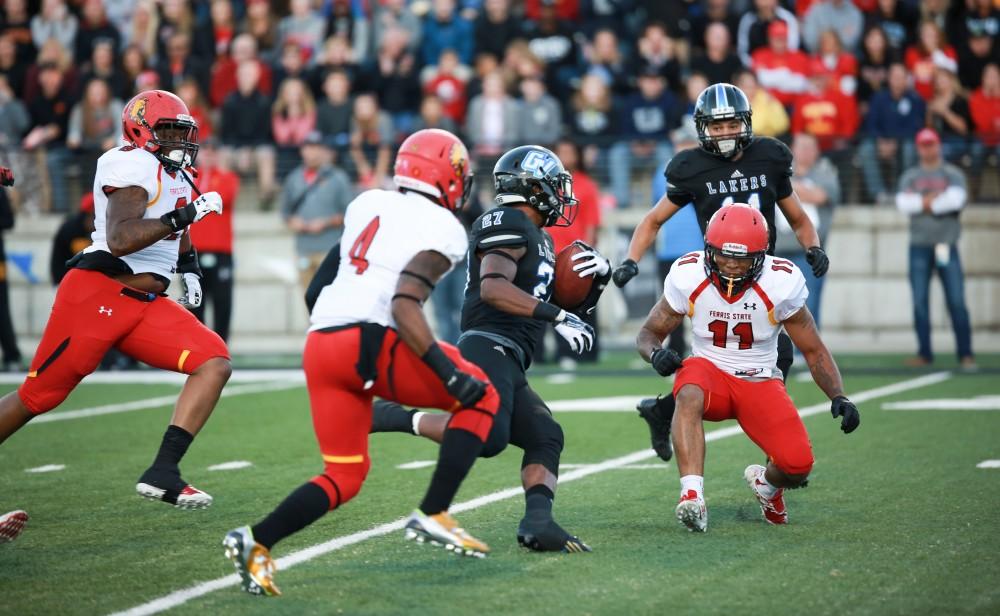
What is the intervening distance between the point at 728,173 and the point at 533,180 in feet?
5.80

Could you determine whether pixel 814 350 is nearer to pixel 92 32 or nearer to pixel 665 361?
pixel 665 361

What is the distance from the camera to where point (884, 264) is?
14578mm

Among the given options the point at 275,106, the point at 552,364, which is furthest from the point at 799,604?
the point at 275,106

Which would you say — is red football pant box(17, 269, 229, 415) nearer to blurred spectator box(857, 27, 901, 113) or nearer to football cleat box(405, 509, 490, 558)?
football cleat box(405, 509, 490, 558)

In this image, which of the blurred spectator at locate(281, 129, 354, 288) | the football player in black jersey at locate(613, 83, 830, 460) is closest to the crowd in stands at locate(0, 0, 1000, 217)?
the blurred spectator at locate(281, 129, 354, 288)

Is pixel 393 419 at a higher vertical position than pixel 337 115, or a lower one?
lower

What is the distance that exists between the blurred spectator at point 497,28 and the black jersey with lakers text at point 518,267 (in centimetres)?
1010

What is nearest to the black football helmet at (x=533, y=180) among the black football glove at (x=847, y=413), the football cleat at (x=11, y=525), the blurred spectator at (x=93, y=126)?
the black football glove at (x=847, y=413)

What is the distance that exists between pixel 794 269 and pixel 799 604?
1.85m

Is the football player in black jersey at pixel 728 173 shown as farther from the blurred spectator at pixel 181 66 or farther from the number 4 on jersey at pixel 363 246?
the blurred spectator at pixel 181 66

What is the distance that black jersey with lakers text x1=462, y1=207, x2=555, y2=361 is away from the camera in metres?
5.29

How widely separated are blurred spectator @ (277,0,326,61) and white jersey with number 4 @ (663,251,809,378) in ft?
35.2

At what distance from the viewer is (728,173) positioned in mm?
6906

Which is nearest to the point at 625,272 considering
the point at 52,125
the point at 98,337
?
the point at 98,337
